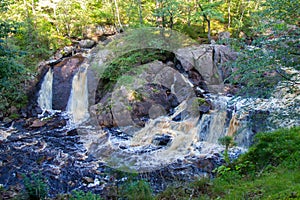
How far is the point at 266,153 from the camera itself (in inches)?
231

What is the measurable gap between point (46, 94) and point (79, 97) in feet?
7.13

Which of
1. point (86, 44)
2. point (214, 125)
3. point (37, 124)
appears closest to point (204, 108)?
point (214, 125)

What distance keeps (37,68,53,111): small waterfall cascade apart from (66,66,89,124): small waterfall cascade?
1329mm

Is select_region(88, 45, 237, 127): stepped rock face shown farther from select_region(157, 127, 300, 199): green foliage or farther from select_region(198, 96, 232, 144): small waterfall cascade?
select_region(157, 127, 300, 199): green foliage

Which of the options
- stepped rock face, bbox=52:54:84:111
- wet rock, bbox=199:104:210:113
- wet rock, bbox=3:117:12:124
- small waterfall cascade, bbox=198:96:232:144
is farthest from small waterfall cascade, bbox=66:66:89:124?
small waterfall cascade, bbox=198:96:232:144

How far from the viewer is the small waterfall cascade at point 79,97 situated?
1402 cm

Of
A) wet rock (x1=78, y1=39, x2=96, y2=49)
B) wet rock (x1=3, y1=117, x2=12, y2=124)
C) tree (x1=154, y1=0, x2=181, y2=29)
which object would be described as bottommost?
wet rock (x1=3, y1=117, x2=12, y2=124)

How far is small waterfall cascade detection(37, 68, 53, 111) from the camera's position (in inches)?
584

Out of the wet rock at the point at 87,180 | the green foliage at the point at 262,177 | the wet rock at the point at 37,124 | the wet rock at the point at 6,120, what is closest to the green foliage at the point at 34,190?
the wet rock at the point at 87,180

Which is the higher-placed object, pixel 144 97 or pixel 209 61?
pixel 209 61

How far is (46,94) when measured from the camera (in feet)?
49.3

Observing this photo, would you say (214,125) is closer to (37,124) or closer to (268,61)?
(268,61)

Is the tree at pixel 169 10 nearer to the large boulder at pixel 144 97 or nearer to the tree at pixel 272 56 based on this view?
the large boulder at pixel 144 97

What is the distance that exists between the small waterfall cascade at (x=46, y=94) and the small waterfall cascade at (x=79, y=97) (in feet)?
4.36
